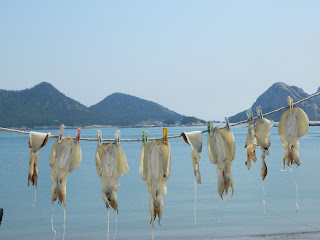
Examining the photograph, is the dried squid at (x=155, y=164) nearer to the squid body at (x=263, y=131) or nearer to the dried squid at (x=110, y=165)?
the dried squid at (x=110, y=165)

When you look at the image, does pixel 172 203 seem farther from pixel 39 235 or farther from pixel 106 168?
pixel 106 168

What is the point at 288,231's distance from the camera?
854 inches

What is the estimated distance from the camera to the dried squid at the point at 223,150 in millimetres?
Answer: 5141

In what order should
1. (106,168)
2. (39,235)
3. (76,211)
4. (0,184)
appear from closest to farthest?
(106,168) < (39,235) < (76,211) < (0,184)

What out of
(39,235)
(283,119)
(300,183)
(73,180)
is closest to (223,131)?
(283,119)

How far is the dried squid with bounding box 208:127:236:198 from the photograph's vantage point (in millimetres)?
5141

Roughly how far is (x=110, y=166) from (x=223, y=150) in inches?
46.6

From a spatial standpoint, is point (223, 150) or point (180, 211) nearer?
point (223, 150)

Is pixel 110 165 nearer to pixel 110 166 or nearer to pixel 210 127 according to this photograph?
pixel 110 166

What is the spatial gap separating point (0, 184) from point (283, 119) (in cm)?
4644

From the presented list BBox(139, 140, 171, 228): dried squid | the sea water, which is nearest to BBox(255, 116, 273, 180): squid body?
BBox(139, 140, 171, 228): dried squid

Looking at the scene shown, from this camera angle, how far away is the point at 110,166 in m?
5.10

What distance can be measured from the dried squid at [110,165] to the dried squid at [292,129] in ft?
5.69

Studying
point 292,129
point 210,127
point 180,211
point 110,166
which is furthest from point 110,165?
point 180,211
